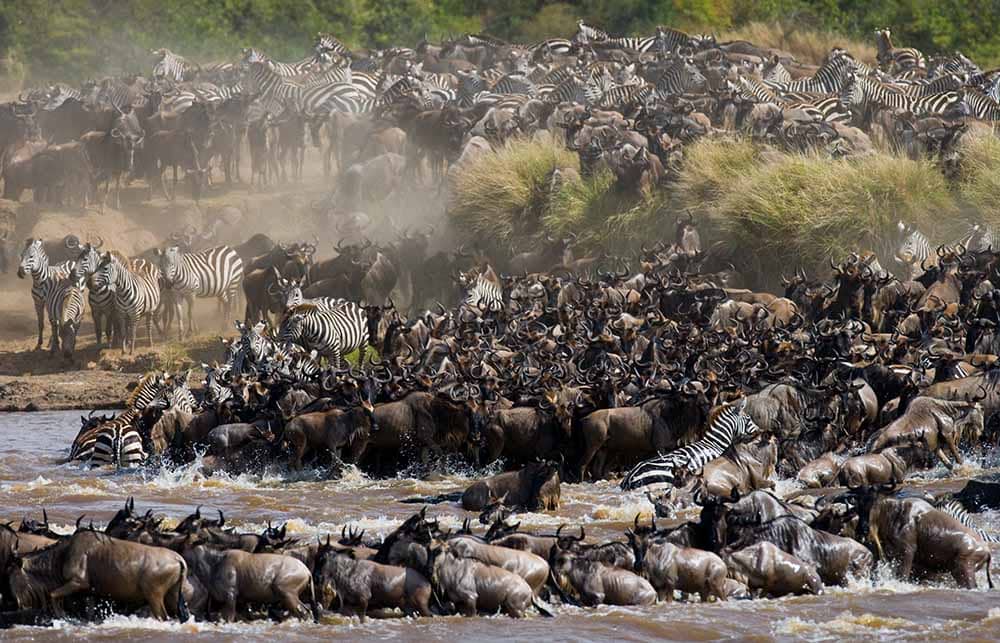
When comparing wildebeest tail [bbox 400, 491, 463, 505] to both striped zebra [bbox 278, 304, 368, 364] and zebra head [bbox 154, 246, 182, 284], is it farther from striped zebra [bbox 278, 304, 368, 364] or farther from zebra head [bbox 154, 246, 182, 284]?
zebra head [bbox 154, 246, 182, 284]

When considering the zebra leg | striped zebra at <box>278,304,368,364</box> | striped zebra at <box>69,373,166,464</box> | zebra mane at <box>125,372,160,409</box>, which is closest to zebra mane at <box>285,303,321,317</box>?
striped zebra at <box>278,304,368,364</box>

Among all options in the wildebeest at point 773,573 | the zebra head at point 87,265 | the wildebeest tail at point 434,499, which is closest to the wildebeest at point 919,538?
the wildebeest at point 773,573

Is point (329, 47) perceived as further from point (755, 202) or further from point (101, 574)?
point (101, 574)

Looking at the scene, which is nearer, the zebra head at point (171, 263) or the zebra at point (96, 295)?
the zebra at point (96, 295)

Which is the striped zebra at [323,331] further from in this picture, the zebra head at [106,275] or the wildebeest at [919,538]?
the wildebeest at [919,538]

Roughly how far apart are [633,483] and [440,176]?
17.6m

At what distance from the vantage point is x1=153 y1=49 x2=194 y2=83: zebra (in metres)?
40.2

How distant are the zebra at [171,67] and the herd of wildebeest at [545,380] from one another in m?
3.67

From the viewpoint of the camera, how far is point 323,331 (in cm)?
2105

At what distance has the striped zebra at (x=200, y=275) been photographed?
25.3 meters

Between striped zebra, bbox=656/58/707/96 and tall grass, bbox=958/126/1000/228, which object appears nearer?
tall grass, bbox=958/126/1000/228

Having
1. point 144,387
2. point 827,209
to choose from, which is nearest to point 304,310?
point 144,387

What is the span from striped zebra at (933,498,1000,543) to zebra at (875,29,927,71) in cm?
2806

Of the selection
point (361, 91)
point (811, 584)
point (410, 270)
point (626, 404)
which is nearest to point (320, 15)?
point (361, 91)
